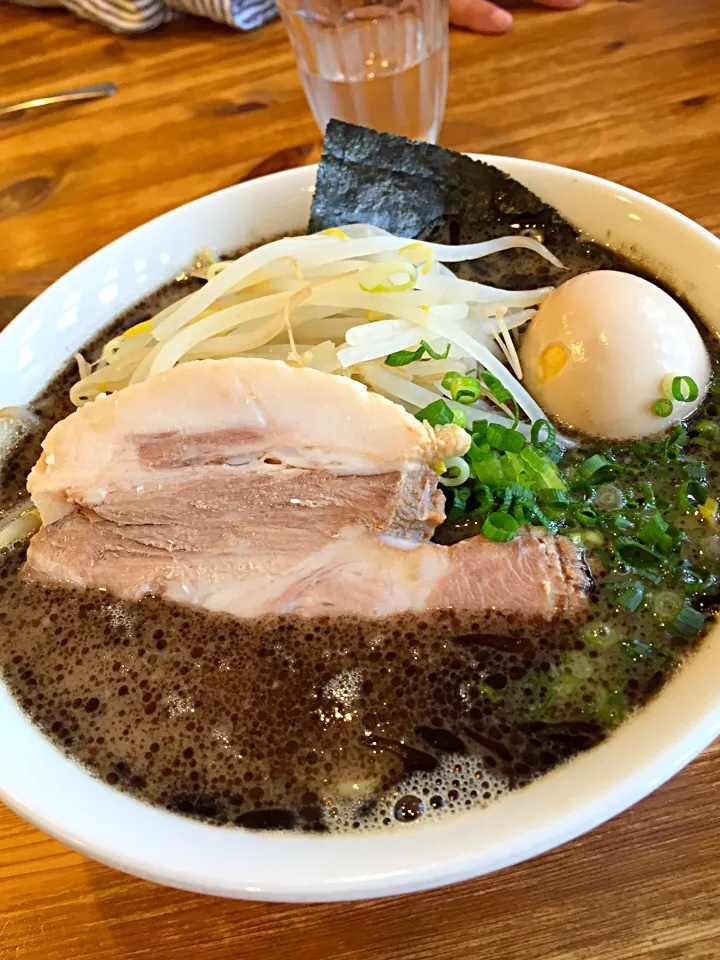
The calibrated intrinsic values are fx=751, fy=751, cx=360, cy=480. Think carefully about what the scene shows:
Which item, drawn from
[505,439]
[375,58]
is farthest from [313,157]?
[505,439]

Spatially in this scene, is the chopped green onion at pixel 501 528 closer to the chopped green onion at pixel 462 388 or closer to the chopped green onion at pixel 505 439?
the chopped green onion at pixel 505 439

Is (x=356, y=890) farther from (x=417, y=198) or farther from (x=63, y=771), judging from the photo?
(x=417, y=198)

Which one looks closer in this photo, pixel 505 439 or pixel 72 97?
pixel 505 439

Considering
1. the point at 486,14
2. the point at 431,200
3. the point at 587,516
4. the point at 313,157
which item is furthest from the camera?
the point at 486,14

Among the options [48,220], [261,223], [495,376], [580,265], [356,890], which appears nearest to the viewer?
[356,890]

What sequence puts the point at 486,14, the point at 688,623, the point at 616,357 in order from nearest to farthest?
the point at 688,623
the point at 616,357
the point at 486,14

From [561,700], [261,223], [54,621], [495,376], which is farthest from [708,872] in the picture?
[261,223]

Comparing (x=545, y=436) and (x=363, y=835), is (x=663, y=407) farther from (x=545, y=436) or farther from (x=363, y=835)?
(x=363, y=835)
